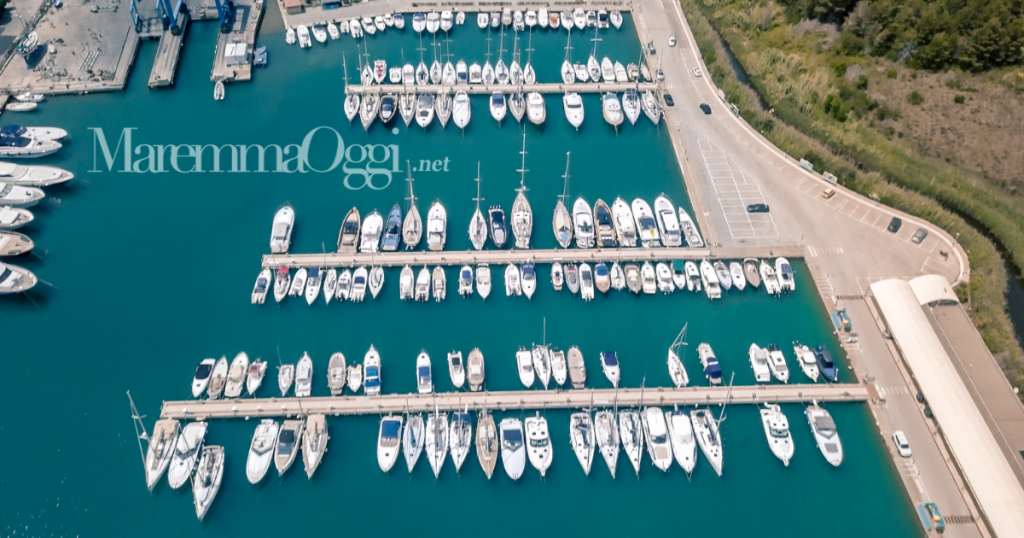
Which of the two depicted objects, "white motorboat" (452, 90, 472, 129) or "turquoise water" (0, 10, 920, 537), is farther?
"white motorboat" (452, 90, 472, 129)

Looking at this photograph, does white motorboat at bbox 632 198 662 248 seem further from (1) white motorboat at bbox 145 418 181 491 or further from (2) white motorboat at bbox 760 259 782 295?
(1) white motorboat at bbox 145 418 181 491

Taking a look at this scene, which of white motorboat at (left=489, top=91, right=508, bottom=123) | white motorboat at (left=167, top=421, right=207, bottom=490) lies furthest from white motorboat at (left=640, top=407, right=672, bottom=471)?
white motorboat at (left=489, top=91, right=508, bottom=123)

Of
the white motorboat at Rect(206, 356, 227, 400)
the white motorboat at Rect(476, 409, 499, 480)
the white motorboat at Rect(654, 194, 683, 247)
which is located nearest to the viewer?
the white motorboat at Rect(476, 409, 499, 480)

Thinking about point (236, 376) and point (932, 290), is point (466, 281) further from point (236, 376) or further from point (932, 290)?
point (932, 290)

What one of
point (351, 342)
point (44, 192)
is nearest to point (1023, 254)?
point (351, 342)

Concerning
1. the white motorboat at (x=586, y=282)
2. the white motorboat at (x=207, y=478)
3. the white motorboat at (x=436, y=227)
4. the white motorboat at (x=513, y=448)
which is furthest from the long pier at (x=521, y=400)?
the white motorboat at (x=436, y=227)

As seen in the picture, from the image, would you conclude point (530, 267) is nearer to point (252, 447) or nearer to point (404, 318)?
point (404, 318)

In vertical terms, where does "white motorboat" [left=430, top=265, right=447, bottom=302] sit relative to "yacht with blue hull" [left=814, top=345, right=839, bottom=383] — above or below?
above
